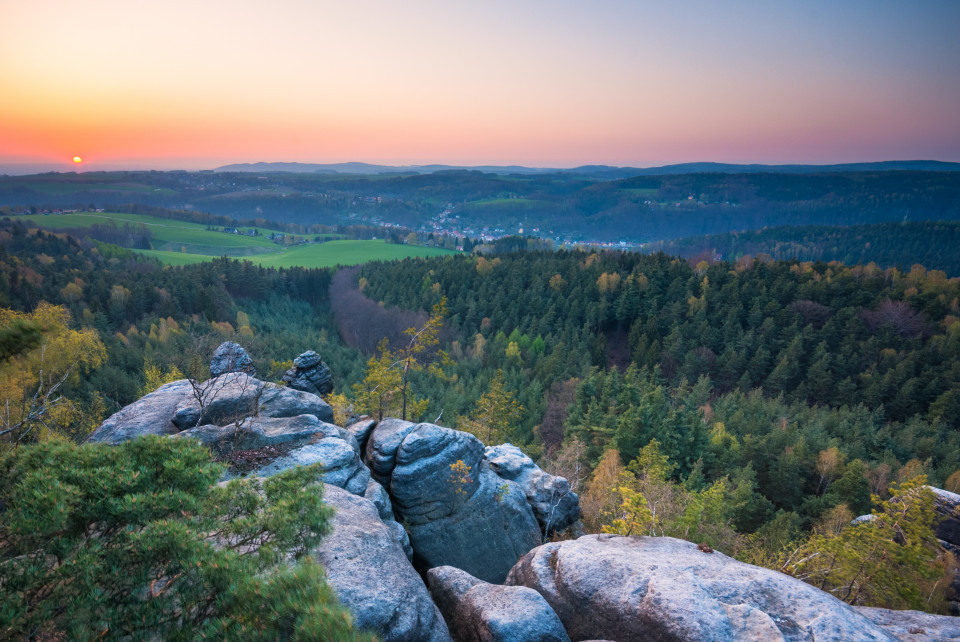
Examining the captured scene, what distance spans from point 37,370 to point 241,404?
3748 centimetres

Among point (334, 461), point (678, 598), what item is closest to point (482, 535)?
point (334, 461)

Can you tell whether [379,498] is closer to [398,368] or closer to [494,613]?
[494,613]

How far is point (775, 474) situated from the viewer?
139ft

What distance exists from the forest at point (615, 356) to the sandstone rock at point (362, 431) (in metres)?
3.30

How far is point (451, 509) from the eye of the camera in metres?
22.8

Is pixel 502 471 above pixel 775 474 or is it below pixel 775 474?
above

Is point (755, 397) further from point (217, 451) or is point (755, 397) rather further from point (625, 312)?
point (217, 451)

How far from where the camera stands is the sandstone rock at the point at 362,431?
25188 millimetres

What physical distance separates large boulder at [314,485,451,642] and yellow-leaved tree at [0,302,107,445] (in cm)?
878

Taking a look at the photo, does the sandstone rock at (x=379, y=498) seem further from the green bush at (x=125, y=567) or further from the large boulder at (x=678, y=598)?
the green bush at (x=125, y=567)

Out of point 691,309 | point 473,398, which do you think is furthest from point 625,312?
point 473,398

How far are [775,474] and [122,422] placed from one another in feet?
172

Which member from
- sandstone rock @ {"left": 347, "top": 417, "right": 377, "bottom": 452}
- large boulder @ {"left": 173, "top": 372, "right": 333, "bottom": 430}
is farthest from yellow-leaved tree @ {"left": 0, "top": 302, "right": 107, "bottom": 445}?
sandstone rock @ {"left": 347, "top": 417, "right": 377, "bottom": 452}

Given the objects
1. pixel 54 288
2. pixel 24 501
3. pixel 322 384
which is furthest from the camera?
pixel 54 288
